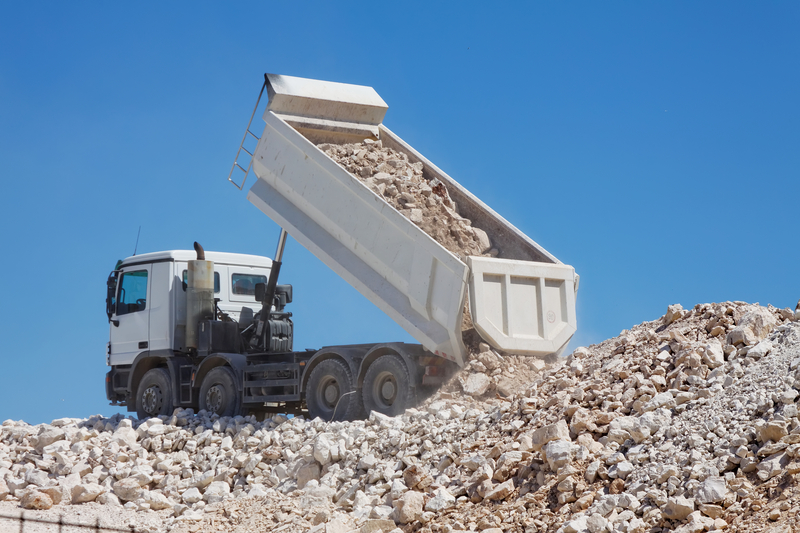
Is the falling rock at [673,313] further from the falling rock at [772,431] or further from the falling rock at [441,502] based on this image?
the falling rock at [441,502]

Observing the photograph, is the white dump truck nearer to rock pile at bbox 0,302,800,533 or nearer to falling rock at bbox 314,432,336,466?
rock pile at bbox 0,302,800,533

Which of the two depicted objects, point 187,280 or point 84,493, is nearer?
point 84,493

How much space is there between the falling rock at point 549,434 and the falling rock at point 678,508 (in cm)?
114

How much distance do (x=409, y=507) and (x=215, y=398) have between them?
5757 millimetres

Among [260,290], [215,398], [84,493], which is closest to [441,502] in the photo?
[84,493]

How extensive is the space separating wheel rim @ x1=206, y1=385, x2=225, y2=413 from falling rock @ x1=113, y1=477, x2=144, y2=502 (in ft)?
10.0

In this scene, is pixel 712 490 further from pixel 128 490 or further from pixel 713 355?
pixel 128 490

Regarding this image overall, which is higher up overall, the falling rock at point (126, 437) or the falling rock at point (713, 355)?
the falling rock at point (713, 355)

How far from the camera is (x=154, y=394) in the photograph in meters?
11.9

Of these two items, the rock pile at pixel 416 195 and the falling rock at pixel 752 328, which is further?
the rock pile at pixel 416 195

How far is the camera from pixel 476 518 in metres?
5.88

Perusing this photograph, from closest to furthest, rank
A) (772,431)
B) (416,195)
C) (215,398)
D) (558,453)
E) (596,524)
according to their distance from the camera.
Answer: (596,524) < (772,431) < (558,453) < (416,195) < (215,398)

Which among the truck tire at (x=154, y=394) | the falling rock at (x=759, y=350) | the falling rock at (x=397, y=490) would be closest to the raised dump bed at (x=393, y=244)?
the falling rock at (x=397, y=490)

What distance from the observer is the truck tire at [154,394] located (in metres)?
11.7
